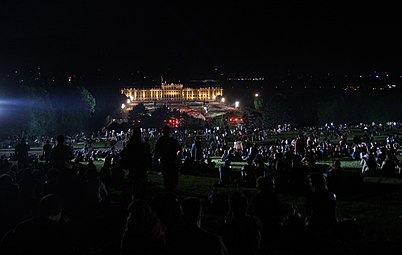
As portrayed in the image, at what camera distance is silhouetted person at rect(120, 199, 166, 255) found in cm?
445

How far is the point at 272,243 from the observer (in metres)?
6.62

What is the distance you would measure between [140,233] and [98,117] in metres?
105

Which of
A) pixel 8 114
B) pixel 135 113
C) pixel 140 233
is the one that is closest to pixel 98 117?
pixel 135 113

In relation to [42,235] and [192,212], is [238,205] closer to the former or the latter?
[192,212]

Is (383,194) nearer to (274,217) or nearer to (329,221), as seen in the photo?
(329,221)

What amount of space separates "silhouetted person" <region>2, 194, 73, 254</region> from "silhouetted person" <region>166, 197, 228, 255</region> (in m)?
1.12

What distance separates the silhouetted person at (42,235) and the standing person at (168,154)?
21.3 feet

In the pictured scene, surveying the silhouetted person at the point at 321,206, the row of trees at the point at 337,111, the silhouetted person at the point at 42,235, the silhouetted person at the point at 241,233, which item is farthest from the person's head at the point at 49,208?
the row of trees at the point at 337,111

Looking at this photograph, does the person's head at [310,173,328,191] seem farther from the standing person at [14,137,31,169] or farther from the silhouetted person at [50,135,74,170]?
the standing person at [14,137,31,169]

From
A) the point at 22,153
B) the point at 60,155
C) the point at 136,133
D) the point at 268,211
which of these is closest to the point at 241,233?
the point at 268,211

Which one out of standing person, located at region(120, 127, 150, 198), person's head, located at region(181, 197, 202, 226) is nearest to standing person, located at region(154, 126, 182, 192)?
standing person, located at region(120, 127, 150, 198)

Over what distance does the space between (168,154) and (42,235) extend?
686 centimetres

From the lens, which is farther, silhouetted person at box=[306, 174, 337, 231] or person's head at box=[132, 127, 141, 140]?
person's head at box=[132, 127, 141, 140]

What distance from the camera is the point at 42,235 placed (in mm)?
4414
